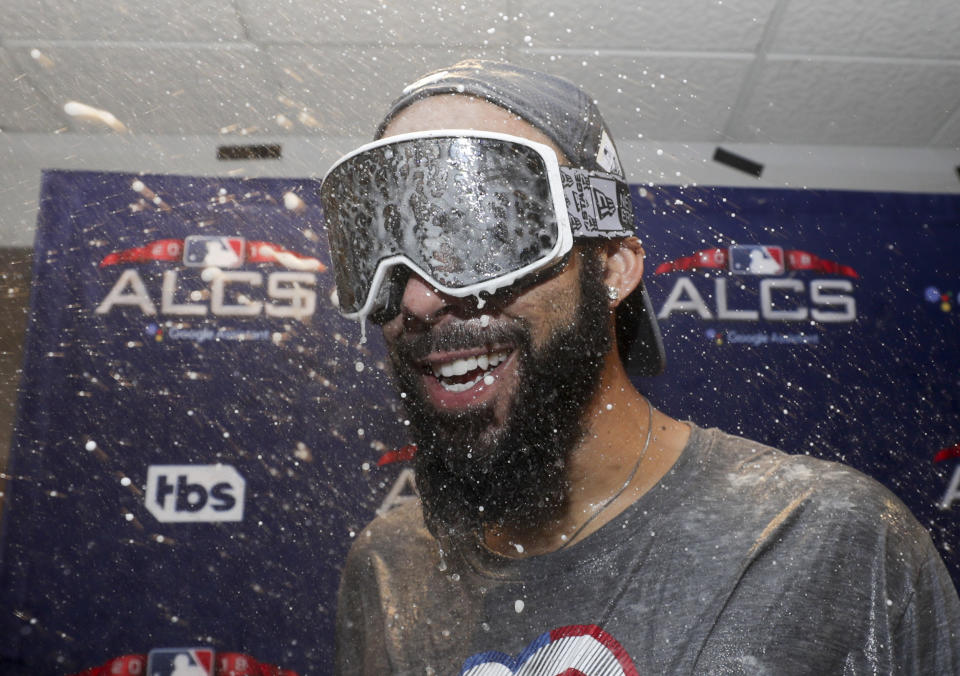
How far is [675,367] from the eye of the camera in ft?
4.60

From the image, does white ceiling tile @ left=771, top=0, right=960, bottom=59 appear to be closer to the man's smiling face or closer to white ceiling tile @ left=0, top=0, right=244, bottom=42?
Answer: the man's smiling face

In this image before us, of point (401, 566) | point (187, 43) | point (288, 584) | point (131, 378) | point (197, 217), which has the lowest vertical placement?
point (288, 584)

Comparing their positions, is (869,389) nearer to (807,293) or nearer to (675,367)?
(807,293)

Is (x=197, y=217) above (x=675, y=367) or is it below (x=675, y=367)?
above

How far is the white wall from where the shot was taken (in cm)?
138

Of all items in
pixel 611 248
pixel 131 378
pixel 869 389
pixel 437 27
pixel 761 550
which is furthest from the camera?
pixel 131 378

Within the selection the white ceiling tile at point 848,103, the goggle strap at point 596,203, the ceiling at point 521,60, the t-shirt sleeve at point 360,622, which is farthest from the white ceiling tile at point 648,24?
the t-shirt sleeve at point 360,622

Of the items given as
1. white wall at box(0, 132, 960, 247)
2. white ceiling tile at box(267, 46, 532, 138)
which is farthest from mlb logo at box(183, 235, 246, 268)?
white ceiling tile at box(267, 46, 532, 138)

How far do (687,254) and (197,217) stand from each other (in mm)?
1073

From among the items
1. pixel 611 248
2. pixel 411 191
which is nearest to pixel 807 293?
pixel 611 248

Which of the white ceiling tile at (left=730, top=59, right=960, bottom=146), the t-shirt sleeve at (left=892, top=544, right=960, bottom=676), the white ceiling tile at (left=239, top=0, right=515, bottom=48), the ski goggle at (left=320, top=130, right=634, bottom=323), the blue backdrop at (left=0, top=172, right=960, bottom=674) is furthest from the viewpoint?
the blue backdrop at (left=0, top=172, right=960, bottom=674)

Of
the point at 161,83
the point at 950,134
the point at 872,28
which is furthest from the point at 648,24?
the point at 161,83

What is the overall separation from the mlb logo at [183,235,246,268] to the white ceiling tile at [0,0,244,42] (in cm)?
43

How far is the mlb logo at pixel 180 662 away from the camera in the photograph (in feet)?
4.47
